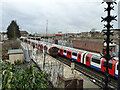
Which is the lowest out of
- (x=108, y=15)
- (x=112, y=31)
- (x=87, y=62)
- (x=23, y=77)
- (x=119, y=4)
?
(x=87, y=62)

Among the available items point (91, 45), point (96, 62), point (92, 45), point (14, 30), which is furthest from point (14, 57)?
point (91, 45)

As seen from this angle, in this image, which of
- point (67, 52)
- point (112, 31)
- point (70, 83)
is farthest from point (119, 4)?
point (67, 52)

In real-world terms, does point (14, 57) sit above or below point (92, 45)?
below

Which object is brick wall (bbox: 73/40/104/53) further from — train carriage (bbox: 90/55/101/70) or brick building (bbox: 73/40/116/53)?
train carriage (bbox: 90/55/101/70)

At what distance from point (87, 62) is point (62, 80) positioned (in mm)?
6152

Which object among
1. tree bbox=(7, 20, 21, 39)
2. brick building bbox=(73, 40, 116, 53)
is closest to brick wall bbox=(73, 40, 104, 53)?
brick building bbox=(73, 40, 116, 53)

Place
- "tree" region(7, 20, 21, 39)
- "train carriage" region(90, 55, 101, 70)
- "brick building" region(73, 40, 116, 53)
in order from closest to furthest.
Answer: "train carriage" region(90, 55, 101, 70), "tree" region(7, 20, 21, 39), "brick building" region(73, 40, 116, 53)

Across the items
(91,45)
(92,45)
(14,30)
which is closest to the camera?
(14,30)

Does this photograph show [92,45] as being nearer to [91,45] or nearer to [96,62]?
[91,45]

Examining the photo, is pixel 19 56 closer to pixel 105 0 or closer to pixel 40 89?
pixel 40 89

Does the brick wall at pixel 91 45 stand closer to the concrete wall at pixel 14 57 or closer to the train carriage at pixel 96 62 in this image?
the train carriage at pixel 96 62

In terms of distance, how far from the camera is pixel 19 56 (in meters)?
7.55

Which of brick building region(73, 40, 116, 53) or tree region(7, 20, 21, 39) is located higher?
tree region(7, 20, 21, 39)

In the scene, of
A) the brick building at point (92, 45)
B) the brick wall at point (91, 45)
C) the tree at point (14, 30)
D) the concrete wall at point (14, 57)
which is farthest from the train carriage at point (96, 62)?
the tree at point (14, 30)
